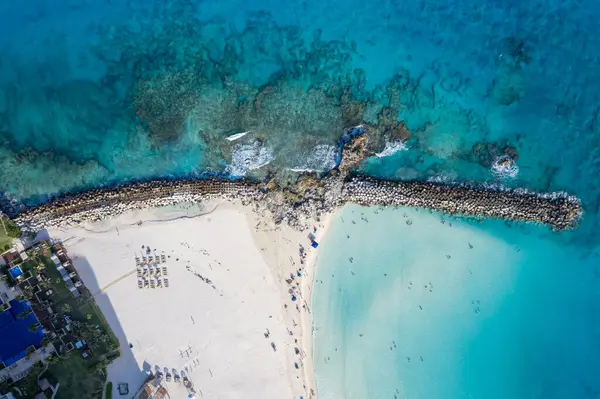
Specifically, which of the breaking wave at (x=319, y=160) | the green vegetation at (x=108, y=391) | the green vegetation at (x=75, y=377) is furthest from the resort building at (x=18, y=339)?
the breaking wave at (x=319, y=160)

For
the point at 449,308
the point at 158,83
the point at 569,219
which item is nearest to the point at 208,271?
the point at 158,83

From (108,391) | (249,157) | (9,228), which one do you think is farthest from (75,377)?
(249,157)

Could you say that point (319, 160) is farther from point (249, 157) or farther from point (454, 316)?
point (454, 316)

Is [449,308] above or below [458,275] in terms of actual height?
below

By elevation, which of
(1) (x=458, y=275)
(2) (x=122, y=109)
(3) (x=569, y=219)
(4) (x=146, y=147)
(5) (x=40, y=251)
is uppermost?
(2) (x=122, y=109)

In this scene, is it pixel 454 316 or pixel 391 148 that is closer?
pixel 454 316

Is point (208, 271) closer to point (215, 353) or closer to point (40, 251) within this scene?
point (215, 353)

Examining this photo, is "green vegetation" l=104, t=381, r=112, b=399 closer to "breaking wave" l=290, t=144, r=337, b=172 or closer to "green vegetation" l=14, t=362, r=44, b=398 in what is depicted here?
"green vegetation" l=14, t=362, r=44, b=398
